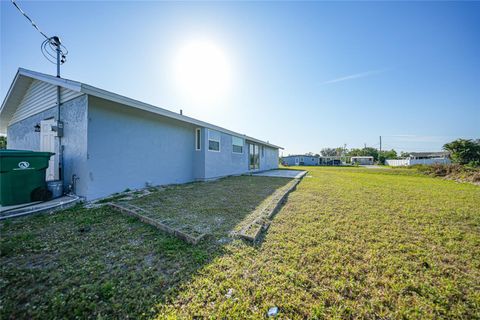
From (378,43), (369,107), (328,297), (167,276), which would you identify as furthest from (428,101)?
(167,276)

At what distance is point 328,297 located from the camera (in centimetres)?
171

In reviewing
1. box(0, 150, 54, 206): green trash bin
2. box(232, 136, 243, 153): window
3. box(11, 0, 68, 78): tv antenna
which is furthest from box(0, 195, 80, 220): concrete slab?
box(232, 136, 243, 153): window

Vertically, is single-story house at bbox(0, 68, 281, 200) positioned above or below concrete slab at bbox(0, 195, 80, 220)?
above

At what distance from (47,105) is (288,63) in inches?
429

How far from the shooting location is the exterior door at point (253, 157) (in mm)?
14250

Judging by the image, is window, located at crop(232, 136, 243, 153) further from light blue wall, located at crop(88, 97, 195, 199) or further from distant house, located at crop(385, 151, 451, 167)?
distant house, located at crop(385, 151, 451, 167)

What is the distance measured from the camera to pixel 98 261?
7.31 feet

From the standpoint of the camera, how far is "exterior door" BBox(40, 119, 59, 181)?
17.3 feet

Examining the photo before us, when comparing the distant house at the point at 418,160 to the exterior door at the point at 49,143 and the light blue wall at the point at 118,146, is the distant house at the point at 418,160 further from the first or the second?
the exterior door at the point at 49,143

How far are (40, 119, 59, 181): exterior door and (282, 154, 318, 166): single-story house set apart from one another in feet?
132

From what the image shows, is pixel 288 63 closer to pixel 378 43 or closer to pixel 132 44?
pixel 378 43

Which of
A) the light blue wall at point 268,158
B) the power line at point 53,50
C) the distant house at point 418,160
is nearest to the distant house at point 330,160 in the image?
the distant house at point 418,160

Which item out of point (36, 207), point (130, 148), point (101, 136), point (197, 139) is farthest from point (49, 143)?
point (197, 139)

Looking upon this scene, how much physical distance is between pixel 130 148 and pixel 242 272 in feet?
18.1
